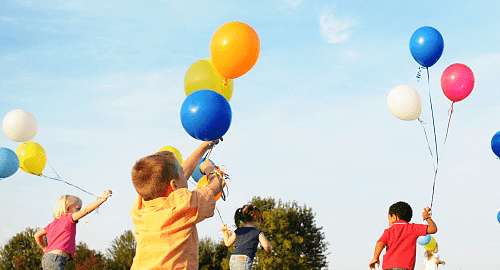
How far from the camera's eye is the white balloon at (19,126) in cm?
1119

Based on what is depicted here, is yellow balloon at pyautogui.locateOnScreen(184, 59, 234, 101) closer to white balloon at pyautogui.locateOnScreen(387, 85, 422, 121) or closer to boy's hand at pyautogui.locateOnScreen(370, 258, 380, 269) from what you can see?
boy's hand at pyautogui.locateOnScreen(370, 258, 380, 269)

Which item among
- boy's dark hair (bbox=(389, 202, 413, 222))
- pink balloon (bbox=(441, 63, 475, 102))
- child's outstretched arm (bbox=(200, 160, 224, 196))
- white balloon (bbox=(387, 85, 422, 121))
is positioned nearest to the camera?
child's outstretched arm (bbox=(200, 160, 224, 196))

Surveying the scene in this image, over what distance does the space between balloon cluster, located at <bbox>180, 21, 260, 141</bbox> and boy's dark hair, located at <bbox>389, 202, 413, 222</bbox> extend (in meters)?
2.47

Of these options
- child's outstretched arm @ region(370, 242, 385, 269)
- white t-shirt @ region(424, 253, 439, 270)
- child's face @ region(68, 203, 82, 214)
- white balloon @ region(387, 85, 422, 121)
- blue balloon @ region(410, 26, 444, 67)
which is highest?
blue balloon @ region(410, 26, 444, 67)

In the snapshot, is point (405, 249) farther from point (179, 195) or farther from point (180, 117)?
point (179, 195)

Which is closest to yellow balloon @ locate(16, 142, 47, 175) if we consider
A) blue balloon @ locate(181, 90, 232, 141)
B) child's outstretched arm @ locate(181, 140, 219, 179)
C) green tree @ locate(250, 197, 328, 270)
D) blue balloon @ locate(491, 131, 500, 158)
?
blue balloon @ locate(181, 90, 232, 141)

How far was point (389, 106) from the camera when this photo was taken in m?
9.59

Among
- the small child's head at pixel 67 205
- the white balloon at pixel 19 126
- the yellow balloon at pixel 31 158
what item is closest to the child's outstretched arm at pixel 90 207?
the small child's head at pixel 67 205

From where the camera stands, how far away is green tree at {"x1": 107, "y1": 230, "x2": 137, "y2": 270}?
3102cm

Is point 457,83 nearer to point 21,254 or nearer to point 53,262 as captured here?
point 53,262

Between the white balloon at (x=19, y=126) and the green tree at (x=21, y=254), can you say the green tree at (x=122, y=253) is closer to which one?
the green tree at (x=21, y=254)

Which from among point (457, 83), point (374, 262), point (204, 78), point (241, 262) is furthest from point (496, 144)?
point (204, 78)

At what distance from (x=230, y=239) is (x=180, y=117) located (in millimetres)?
2405

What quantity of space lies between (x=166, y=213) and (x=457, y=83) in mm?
7927
